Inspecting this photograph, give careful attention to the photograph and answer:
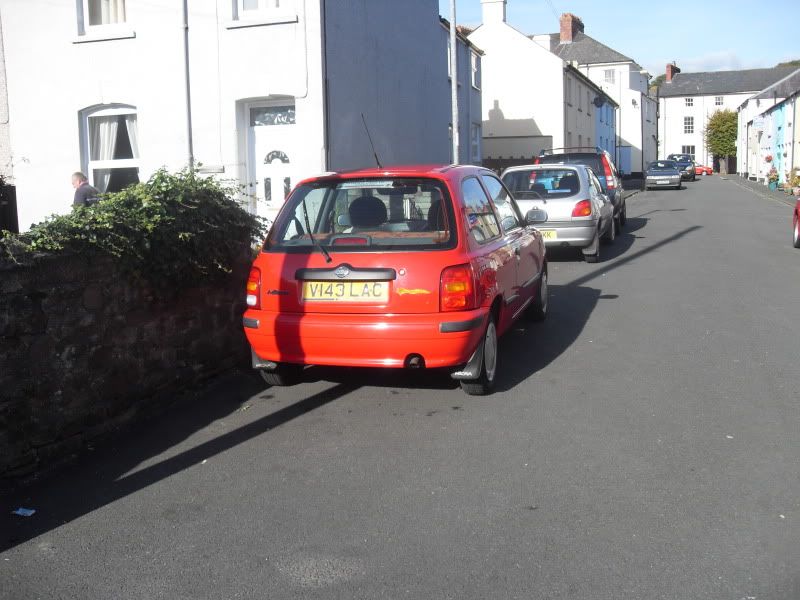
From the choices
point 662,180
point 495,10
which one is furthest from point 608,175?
point 662,180

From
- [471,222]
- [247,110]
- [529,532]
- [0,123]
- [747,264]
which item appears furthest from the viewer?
[0,123]

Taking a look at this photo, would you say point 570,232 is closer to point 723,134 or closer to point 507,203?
point 507,203

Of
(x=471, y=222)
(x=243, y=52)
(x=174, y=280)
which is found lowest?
(x=174, y=280)

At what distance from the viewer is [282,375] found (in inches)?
265

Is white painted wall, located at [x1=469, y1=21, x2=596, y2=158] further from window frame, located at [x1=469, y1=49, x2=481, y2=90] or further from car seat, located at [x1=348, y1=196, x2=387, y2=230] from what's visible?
car seat, located at [x1=348, y1=196, x2=387, y2=230]

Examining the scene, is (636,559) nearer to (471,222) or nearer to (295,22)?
(471,222)

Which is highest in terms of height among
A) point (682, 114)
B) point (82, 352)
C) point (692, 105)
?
point (692, 105)

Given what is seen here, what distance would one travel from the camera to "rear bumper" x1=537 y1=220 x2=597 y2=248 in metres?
13.9

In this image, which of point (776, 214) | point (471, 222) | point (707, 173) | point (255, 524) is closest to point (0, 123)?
point (471, 222)

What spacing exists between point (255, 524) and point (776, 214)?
84.1 feet

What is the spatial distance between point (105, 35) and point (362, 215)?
35.9ft

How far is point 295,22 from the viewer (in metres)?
14.3

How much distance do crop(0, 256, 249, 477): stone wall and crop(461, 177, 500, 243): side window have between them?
2.26 m

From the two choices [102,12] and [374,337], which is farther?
[102,12]
